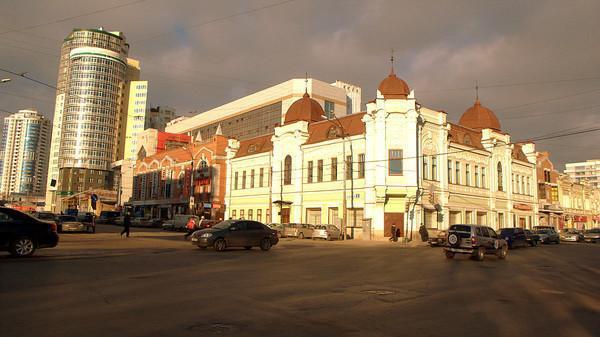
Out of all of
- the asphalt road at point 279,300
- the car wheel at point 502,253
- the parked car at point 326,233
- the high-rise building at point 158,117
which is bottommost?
the asphalt road at point 279,300

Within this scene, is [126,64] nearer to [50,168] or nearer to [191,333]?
[50,168]

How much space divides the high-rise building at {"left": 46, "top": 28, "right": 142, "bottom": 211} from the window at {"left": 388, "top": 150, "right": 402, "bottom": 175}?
129 meters

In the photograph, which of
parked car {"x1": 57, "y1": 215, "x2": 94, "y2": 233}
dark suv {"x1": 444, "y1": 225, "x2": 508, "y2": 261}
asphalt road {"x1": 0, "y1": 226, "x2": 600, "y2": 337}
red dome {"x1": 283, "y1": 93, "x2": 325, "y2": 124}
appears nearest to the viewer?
asphalt road {"x1": 0, "y1": 226, "x2": 600, "y2": 337}

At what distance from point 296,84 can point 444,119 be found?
7001cm

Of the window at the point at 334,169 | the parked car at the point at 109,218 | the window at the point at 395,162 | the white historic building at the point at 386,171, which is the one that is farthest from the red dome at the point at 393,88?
the parked car at the point at 109,218

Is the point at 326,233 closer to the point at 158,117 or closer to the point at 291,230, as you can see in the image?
the point at 291,230

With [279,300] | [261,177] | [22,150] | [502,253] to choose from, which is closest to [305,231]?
[261,177]

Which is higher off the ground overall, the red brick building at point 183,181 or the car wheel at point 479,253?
the red brick building at point 183,181

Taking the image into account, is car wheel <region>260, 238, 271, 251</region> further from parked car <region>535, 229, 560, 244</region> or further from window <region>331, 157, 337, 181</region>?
parked car <region>535, 229, 560, 244</region>

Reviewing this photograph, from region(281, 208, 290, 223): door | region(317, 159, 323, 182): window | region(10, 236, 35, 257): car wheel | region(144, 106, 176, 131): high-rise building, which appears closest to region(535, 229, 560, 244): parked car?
region(317, 159, 323, 182): window

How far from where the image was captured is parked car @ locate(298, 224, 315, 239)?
38844 mm

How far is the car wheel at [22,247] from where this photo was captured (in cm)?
1505

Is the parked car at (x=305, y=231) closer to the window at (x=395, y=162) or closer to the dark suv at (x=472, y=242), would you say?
the window at (x=395, y=162)

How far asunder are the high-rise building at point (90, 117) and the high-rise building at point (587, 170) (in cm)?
17520
